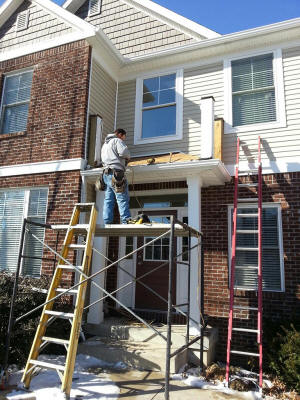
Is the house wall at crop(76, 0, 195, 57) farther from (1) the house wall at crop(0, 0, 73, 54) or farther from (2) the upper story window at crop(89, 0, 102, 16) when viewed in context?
(1) the house wall at crop(0, 0, 73, 54)

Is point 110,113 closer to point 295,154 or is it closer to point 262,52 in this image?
point 262,52

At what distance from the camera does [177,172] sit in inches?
253

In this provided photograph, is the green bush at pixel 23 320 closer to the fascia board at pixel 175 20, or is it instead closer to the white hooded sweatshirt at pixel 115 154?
the white hooded sweatshirt at pixel 115 154

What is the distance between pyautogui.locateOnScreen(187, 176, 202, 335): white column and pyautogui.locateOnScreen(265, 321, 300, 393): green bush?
1216 millimetres

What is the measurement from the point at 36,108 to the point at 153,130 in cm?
281

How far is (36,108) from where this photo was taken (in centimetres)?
793

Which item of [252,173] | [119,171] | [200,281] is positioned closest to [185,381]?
[200,281]

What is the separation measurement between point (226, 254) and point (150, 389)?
2931 mm

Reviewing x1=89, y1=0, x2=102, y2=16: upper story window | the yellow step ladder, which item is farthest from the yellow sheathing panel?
x1=89, y1=0, x2=102, y2=16: upper story window

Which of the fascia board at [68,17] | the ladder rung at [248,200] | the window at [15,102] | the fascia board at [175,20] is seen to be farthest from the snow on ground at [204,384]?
the fascia board at [175,20]

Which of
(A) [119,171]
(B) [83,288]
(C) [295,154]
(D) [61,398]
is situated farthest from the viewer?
(C) [295,154]

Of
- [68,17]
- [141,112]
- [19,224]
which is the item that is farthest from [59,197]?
[68,17]

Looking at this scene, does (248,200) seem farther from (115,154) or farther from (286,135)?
(115,154)

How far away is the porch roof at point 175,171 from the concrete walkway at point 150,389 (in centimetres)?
347
